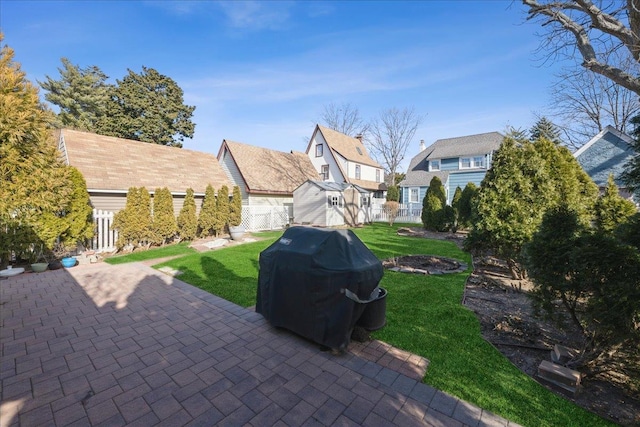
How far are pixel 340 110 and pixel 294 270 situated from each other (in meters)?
37.7

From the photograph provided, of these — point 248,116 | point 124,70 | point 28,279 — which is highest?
point 124,70

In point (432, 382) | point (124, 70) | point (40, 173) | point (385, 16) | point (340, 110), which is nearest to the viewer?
point (432, 382)

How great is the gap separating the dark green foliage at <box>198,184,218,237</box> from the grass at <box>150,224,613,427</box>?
4.98 metres

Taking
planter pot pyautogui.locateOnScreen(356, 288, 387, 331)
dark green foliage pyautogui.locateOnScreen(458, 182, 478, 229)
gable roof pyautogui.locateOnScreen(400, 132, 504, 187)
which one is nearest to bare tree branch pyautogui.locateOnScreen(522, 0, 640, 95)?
planter pot pyautogui.locateOnScreen(356, 288, 387, 331)

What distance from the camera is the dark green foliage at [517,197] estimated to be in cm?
662

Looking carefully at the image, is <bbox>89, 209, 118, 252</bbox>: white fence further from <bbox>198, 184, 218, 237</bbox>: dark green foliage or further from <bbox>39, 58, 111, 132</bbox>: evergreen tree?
<bbox>39, 58, 111, 132</bbox>: evergreen tree

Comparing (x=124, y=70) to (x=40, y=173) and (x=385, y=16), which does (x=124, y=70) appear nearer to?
(x=40, y=173)

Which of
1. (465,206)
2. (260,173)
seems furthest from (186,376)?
→ (260,173)

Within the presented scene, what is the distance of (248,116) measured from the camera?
20.8m

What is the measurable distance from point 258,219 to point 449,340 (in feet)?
45.3

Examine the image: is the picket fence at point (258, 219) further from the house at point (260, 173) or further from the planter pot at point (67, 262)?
the planter pot at point (67, 262)

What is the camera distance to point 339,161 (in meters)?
25.8

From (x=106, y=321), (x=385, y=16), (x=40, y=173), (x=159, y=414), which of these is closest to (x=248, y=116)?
(x=385, y=16)

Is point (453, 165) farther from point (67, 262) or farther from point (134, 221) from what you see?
point (67, 262)
